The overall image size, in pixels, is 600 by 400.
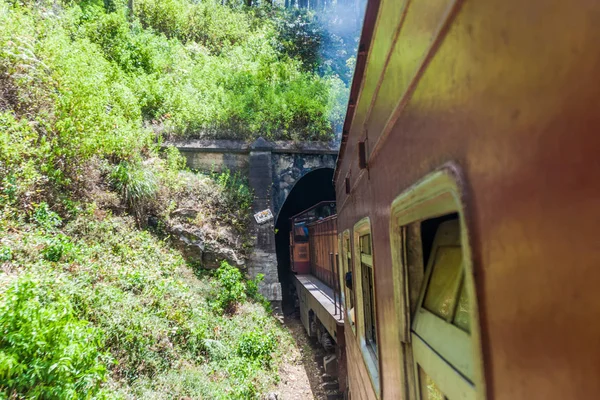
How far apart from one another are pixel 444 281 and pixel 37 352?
3.42m

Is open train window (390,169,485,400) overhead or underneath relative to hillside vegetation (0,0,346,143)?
underneath

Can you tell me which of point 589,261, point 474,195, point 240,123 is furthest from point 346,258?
point 240,123

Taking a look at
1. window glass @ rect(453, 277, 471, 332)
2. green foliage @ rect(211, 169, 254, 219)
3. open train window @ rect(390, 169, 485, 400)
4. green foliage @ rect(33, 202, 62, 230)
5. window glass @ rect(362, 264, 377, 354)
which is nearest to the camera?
open train window @ rect(390, 169, 485, 400)

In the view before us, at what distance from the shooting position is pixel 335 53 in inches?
760

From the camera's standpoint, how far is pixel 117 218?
24.5 feet

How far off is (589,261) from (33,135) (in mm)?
7671

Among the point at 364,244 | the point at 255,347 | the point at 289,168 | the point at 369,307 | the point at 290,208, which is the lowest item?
the point at 255,347

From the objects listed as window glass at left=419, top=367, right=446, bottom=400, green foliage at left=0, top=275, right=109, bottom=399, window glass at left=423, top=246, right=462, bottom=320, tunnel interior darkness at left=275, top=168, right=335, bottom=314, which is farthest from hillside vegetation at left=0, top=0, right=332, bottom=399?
tunnel interior darkness at left=275, top=168, right=335, bottom=314

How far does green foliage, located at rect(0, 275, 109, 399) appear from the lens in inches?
112

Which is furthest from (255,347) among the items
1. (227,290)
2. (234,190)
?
(234,190)

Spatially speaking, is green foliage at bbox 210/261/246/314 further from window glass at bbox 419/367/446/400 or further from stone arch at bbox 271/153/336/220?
window glass at bbox 419/367/446/400

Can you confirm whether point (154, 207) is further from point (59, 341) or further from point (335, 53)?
point (335, 53)

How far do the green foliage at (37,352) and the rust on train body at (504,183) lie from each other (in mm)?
3098

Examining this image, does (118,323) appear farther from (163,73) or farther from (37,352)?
(163,73)
